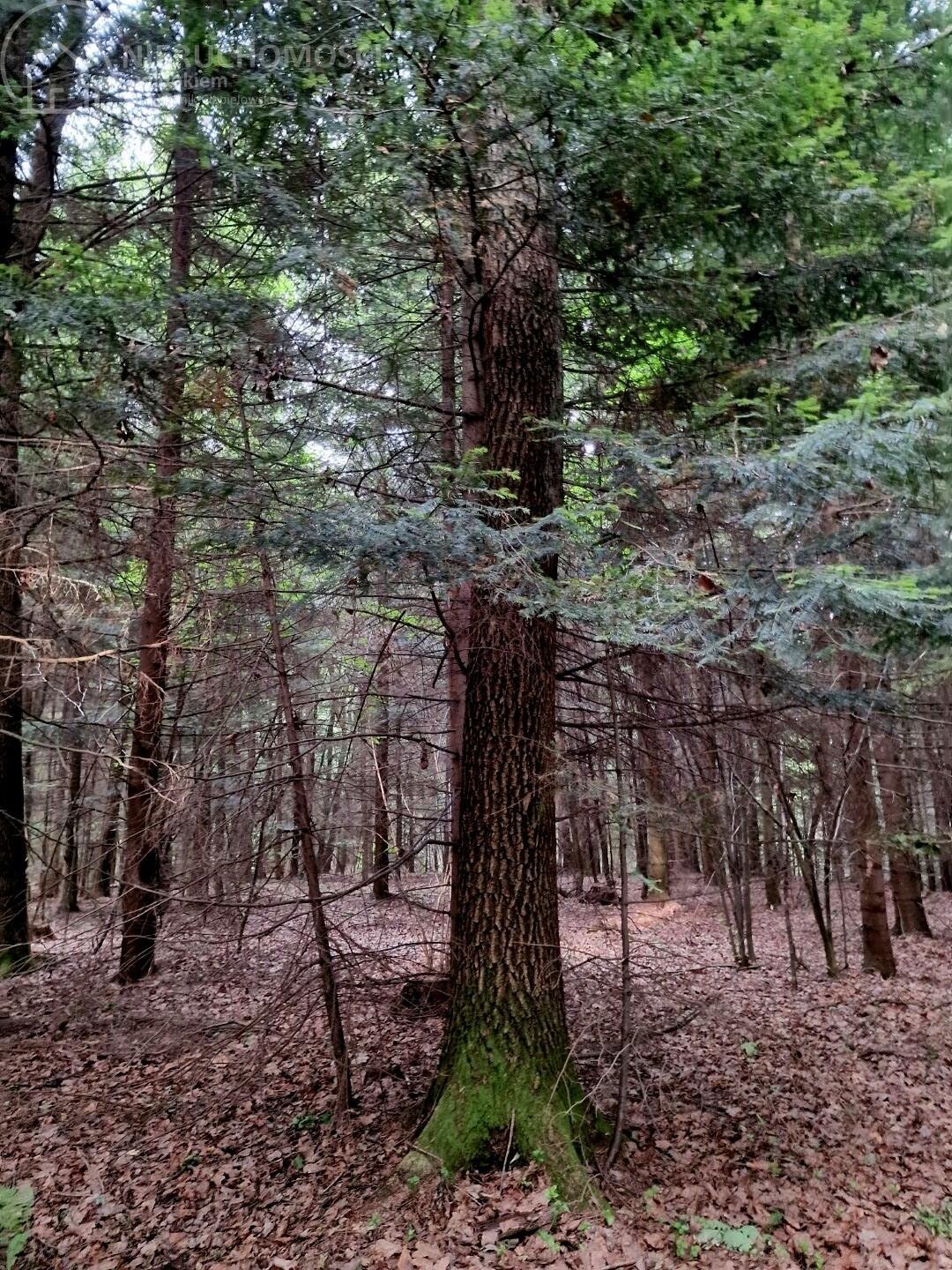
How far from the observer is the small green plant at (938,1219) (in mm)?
4086

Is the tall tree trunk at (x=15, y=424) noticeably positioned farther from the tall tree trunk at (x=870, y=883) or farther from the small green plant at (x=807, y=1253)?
the tall tree trunk at (x=870, y=883)

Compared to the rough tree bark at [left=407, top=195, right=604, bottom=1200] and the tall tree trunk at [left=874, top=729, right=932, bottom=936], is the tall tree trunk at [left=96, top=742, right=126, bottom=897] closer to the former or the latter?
the rough tree bark at [left=407, top=195, right=604, bottom=1200]

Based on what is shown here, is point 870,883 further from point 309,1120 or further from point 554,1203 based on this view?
point 309,1120

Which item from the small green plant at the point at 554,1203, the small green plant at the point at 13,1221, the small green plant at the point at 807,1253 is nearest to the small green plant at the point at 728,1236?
the small green plant at the point at 807,1253

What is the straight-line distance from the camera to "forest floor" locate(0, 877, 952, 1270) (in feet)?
13.1

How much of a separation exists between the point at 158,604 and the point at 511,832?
16.1 ft

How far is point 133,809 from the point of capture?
7.43 meters

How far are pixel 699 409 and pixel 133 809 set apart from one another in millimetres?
6399

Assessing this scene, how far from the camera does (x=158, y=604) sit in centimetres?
778

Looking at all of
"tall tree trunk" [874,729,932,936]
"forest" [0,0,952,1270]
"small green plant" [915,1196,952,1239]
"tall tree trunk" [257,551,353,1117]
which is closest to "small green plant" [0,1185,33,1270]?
"forest" [0,0,952,1270]

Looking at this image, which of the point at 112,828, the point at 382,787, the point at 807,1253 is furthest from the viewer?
the point at 112,828

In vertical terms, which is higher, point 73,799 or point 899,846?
point 73,799

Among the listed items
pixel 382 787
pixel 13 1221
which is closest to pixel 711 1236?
pixel 382 787

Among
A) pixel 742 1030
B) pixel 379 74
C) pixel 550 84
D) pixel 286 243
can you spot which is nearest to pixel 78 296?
pixel 286 243
